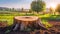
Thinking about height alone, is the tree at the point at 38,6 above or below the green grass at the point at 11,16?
above

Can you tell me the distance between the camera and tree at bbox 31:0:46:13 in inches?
103

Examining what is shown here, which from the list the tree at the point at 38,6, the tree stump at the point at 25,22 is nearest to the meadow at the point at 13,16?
the tree at the point at 38,6

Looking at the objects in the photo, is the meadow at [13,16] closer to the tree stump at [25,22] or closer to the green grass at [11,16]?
the green grass at [11,16]

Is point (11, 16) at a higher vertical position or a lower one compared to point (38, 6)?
lower

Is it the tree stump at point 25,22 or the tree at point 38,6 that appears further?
the tree at point 38,6

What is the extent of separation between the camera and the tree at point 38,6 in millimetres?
2626

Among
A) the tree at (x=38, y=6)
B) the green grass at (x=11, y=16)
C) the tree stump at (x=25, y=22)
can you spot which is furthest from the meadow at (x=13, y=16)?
the tree stump at (x=25, y=22)

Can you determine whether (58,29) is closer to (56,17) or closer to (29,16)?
(56,17)

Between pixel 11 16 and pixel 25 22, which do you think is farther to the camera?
pixel 11 16

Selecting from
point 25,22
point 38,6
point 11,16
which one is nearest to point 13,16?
point 11,16

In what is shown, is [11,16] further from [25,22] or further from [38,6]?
[38,6]

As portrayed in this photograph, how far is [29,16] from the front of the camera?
2.60m

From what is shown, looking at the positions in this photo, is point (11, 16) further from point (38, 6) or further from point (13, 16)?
point (38, 6)

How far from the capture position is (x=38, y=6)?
268 centimetres
